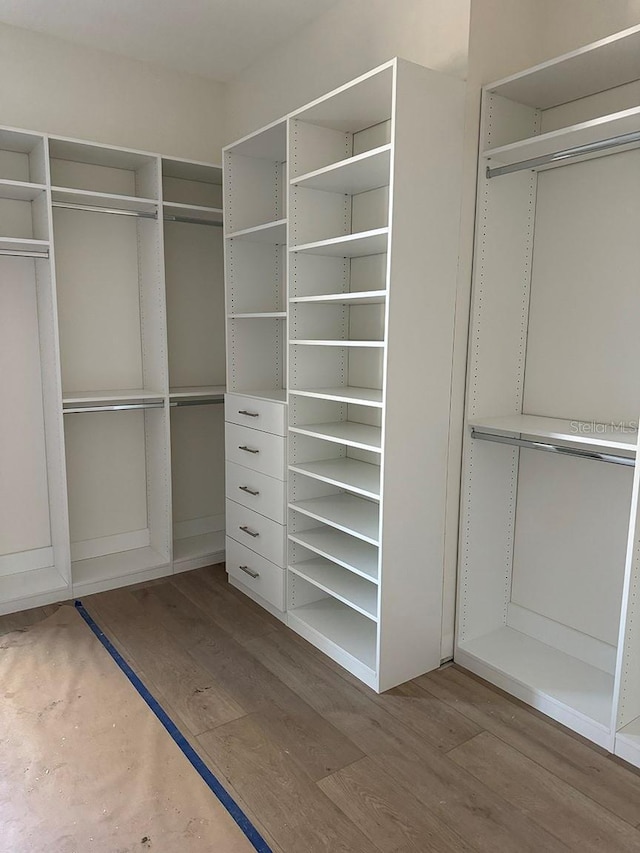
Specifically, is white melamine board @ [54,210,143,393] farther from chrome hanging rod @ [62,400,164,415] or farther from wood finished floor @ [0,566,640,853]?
wood finished floor @ [0,566,640,853]

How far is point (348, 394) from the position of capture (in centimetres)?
265

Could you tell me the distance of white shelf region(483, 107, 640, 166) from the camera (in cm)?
198

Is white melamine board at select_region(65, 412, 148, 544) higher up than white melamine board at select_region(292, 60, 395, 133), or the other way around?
white melamine board at select_region(292, 60, 395, 133)

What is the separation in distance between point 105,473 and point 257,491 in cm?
112

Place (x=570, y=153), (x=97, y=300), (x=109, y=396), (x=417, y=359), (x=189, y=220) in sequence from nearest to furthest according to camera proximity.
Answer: (x=570, y=153), (x=417, y=359), (x=109, y=396), (x=189, y=220), (x=97, y=300)

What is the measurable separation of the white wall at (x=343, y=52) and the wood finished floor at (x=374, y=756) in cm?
246

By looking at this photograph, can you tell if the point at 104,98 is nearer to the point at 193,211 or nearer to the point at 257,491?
the point at 193,211

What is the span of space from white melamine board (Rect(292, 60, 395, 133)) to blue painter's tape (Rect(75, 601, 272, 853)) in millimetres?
2454

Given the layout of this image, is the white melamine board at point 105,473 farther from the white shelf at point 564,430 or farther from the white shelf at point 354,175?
the white shelf at point 564,430

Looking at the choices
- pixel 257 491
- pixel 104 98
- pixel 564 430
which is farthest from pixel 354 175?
pixel 104 98

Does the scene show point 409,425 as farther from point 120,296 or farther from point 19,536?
point 19,536

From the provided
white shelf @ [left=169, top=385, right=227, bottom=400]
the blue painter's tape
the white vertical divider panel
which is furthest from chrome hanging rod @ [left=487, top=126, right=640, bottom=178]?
the blue painter's tape

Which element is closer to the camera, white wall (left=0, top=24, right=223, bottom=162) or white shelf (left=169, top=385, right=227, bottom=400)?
white wall (left=0, top=24, right=223, bottom=162)

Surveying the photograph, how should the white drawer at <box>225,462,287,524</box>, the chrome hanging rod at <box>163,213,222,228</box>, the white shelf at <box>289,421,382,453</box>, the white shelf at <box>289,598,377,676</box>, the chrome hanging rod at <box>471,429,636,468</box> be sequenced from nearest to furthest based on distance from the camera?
the chrome hanging rod at <box>471,429,636,468</box> < the white shelf at <box>289,421,382,453</box> < the white shelf at <box>289,598,377,676</box> < the white drawer at <box>225,462,287,524</box> < the chrome hanging rod at <box>163,213,222,228</box>
